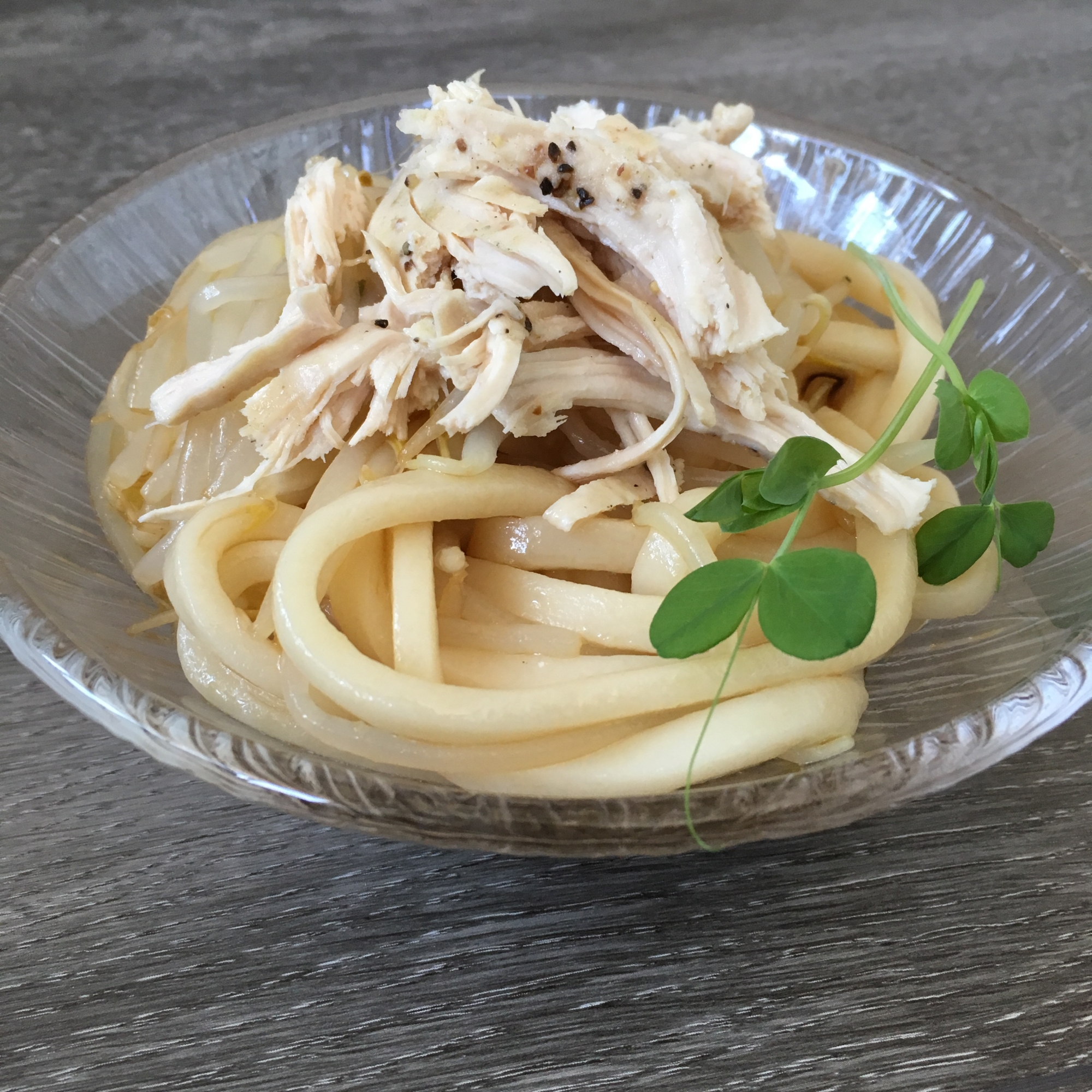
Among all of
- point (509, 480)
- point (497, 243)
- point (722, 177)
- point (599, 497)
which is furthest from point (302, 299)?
point (722, 177)

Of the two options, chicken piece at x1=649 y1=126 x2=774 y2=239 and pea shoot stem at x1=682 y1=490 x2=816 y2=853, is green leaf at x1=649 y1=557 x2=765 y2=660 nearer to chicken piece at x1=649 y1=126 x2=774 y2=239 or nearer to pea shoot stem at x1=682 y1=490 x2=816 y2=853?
pea shoot stem at x1=682 y1=490 x2=816 y2=853

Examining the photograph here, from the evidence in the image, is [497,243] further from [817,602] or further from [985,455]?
[985,455]

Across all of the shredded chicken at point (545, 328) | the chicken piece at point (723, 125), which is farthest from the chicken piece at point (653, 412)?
the chicken piece at point (723, 125)

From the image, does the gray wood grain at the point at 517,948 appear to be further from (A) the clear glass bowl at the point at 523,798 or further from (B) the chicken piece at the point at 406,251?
(B) the chicken piece at the point at 406,251

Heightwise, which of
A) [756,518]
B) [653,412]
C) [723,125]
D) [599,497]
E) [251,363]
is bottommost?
[756,518]

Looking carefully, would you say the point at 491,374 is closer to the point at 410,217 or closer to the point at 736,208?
the point at 410,217
